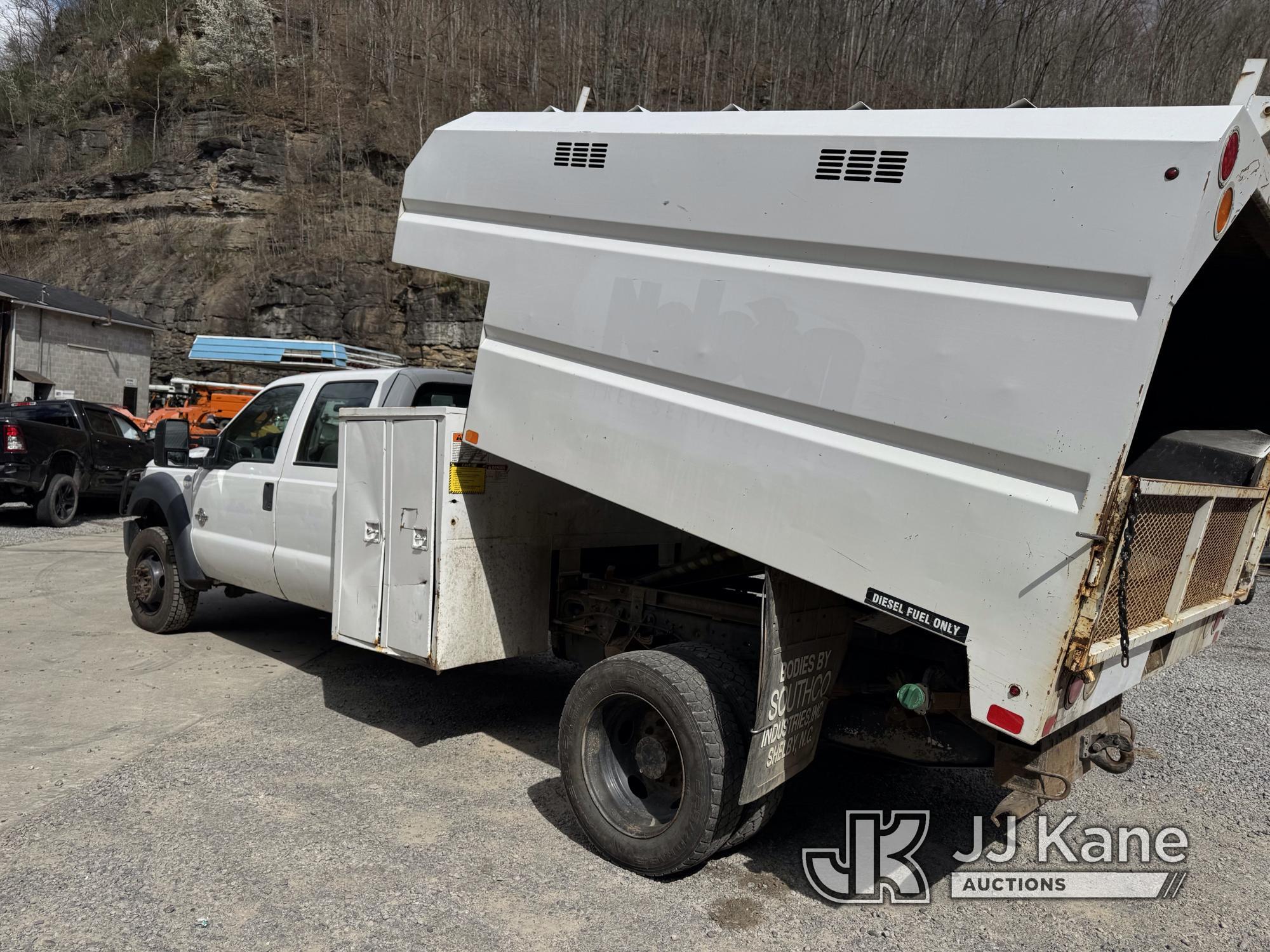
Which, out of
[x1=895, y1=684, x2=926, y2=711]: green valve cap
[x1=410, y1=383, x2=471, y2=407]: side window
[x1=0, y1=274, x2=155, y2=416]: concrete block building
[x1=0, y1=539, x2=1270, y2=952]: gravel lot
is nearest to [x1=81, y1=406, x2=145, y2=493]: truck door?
[x1=0, y1=539, x2=1270, y2=952]: gravel lot

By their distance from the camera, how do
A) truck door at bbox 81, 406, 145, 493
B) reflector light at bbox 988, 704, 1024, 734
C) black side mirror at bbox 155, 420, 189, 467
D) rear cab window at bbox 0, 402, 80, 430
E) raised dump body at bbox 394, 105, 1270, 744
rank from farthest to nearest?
truck door at bbox 81, 406, 145, 493
rear cab window at bbox 0, 402, 80, 430
black side mirror at bbox 155, 420, 189, 467
reflector light at bbox 988, 704, 1024, 734
raised dump body at bbox 394, 105, 1270, 744

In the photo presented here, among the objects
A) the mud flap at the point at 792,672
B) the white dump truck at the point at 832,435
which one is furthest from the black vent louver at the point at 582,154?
the mud flap at the point at 792,672

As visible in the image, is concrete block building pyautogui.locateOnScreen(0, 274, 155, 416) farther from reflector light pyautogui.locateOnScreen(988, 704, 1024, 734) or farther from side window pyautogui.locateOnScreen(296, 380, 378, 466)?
reflector light pyautogui.locateOnScreen(988, 704, 1024, 734)

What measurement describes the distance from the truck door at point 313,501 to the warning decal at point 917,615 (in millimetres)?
3609

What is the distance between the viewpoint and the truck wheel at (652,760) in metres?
3.45

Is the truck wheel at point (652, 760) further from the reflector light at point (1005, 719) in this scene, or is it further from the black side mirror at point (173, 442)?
the black side mirror at point (173, 442)

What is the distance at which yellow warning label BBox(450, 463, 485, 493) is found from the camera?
4473 mm

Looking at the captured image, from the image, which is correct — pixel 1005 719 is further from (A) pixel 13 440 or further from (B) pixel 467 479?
(A) pixel 13 440

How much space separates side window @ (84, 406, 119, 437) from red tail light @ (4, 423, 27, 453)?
1338 mm

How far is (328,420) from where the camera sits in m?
5.91

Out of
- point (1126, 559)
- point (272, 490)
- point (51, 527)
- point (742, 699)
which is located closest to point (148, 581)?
point (272, 490)

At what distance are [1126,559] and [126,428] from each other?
16.8 m

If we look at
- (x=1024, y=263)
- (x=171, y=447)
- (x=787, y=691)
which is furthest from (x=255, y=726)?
(x=1024, y=263)

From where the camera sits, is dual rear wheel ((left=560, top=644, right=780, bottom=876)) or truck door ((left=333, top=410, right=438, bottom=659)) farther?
truck door ((left=333, top=410, right=438, bottom=659))
